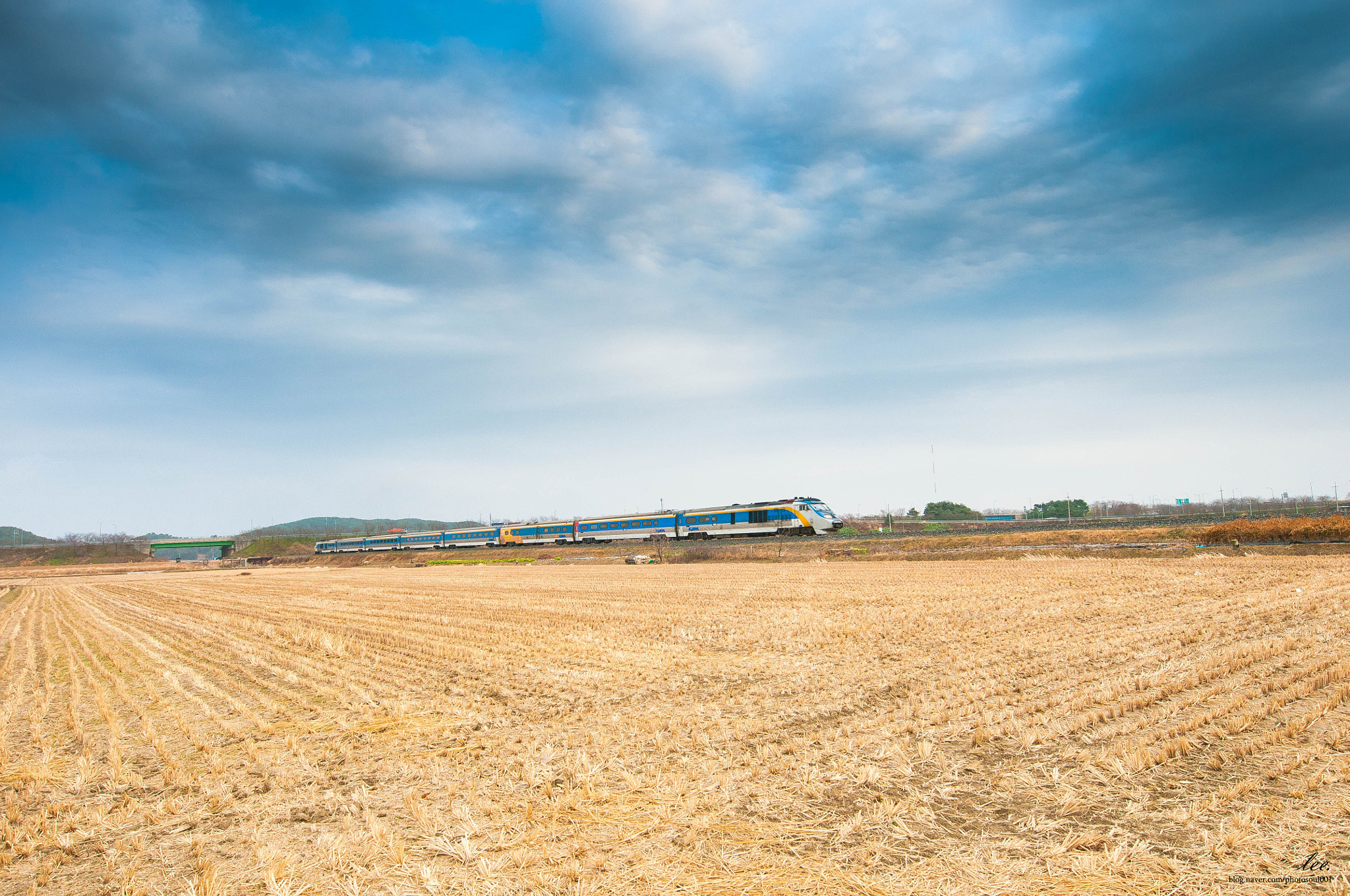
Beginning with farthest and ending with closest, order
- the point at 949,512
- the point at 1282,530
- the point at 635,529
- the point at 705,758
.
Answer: the point at 949,512, the point at 635,529, the point at 1282,530, the point at 705,758

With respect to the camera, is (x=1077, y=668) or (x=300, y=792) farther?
(x=1077, y=668)

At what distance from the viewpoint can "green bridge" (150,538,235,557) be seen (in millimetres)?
149250

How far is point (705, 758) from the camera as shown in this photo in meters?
8.90

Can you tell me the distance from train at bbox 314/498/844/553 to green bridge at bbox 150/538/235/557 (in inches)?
1799

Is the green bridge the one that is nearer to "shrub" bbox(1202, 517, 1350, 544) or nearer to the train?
the train

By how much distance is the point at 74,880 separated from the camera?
246 inches

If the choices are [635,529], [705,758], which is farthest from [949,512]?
[705,758]

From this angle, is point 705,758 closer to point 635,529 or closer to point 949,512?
point 635,529

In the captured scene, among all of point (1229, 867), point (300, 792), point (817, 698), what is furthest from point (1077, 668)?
point (300, 792)

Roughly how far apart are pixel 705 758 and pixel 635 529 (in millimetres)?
79400

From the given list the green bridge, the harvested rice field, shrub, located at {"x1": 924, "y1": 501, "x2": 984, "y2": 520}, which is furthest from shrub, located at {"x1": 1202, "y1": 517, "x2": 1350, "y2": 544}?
the green bridge

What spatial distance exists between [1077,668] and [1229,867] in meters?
8.27

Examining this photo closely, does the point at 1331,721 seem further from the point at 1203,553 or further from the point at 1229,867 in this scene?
the point at 1203,553

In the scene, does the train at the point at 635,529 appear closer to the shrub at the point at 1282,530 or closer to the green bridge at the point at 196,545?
the shrub at the point at 1282,530
